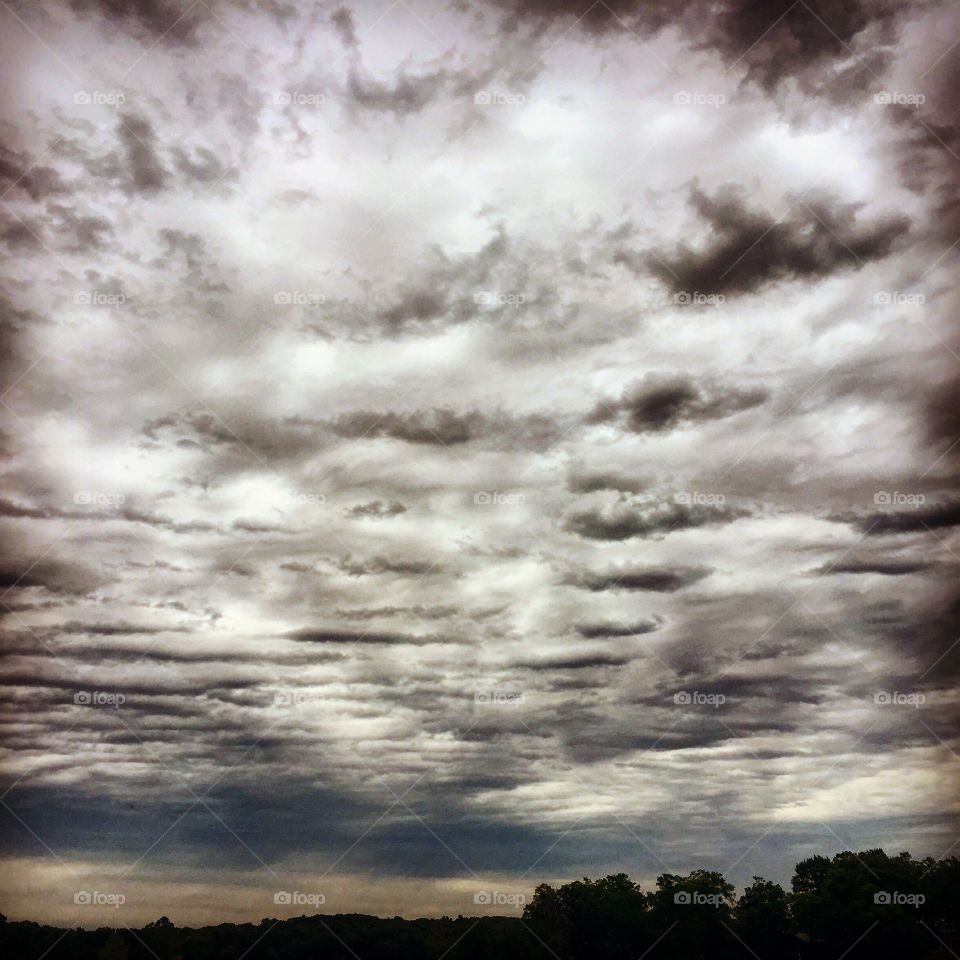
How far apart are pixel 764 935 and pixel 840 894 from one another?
2.65 metres

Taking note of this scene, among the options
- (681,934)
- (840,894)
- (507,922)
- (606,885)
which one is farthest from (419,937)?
(840,894)

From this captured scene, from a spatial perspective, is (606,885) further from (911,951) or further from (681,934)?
(911,951)

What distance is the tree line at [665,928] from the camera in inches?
863

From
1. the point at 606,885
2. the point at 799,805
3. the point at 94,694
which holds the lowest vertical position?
the point at 606,885

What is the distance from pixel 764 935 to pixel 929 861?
518 cm

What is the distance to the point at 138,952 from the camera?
21438mm

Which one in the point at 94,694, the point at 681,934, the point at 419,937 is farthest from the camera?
the point at 681,934

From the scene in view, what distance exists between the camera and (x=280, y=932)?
22.2 m

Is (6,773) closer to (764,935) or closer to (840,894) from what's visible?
(764,935)

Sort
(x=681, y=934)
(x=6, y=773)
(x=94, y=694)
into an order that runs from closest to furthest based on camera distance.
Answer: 1. (x=6, y=773)
2. (x=94, y=694)
3. (x=681, y=934)

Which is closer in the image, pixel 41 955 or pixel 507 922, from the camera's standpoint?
pixel 41 955

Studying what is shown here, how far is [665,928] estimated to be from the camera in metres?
25.6

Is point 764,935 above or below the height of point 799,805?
below

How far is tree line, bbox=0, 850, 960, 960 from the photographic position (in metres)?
21.9
